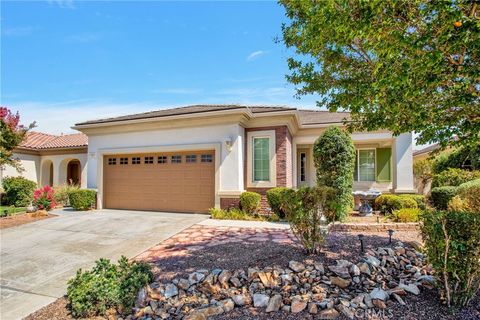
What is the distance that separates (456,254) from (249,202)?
7.43 metres

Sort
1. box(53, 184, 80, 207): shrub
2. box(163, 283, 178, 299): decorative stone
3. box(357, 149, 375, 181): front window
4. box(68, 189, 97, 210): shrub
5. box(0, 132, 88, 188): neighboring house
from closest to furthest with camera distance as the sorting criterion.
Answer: box(163, 283, 178, 299): decorative stone, box(68, 189, 97, 210): shrub, box(53, 184, 80, 207): shrub, box(357, 149, 375, 181): front window, box(0, 132, 88, 188): neighboring house

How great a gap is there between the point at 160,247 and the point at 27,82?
10049 millimetres

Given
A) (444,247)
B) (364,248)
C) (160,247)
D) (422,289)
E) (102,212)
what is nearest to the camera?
(444,247)

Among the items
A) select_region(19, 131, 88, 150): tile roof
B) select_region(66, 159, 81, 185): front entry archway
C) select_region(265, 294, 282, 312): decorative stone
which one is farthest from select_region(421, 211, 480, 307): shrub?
select_region(66, 159, 81, 185): front entry archway

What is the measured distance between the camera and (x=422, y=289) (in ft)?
12.4

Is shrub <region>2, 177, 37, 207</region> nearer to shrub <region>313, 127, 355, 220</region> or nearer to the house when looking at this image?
the house

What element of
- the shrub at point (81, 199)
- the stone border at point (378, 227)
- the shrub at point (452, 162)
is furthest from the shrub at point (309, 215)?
the shrub at point (452, 162)

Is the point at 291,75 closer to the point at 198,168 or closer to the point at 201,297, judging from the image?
the point at 201,297

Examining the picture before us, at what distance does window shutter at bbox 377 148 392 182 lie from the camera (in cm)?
1400

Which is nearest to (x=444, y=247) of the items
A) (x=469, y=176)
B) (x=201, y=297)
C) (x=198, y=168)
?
(x=201, y=297)

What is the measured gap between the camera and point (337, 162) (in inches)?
351

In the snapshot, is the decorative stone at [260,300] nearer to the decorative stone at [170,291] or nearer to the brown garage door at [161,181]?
the decorative stone at [170,291]

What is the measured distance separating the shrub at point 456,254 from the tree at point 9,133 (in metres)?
15.8

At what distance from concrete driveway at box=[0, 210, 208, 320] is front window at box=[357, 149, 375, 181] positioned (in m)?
9.50
